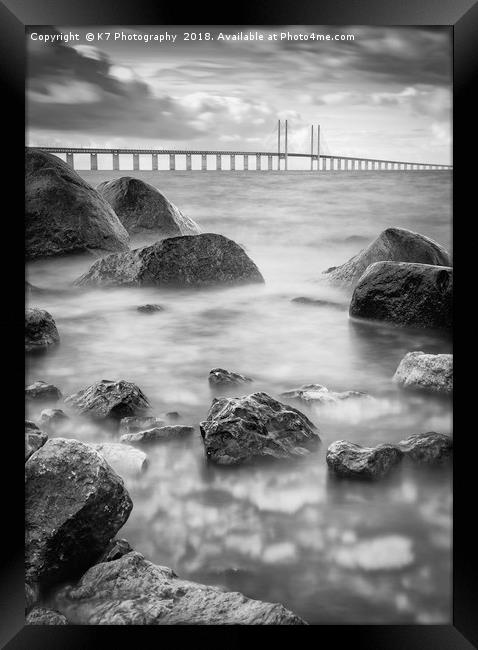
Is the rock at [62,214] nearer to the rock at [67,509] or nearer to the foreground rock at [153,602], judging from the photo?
the rock at [67,509]

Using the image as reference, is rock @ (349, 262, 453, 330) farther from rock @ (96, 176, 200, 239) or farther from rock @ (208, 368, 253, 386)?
rock @ (96, 176, 200, 239)

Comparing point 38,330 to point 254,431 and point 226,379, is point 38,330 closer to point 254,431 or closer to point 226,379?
point 226,379

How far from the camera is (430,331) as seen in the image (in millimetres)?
3045

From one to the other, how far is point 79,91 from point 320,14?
3.61 feet

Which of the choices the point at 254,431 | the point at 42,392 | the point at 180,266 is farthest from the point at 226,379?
the point at 42,392

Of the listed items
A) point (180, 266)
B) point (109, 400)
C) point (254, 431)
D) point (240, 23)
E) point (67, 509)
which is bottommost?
point (67, 509)

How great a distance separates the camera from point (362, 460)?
2912mm

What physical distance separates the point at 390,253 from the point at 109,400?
1413 mm

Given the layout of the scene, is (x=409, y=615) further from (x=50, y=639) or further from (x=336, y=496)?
(x=50, y=639)

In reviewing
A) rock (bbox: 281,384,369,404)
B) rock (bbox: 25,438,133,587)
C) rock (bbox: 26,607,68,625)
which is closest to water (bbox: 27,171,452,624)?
rock (bbox: 281,384,369,404)

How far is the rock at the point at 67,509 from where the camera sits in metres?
2.76

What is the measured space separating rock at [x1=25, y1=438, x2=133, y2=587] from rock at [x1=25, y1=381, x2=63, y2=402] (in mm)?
220

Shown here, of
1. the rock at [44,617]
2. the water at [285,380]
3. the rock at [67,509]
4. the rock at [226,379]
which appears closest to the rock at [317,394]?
the water at [285,380]
